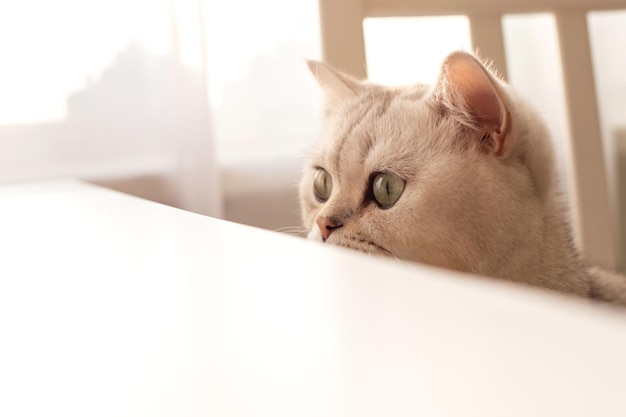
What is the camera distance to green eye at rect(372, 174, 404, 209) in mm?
688

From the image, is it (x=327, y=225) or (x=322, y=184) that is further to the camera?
(x=322, y=184)

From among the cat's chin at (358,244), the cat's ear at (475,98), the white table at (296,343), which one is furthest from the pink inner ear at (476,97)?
the white table at (296,343)

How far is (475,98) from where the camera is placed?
A: 0.68 metres

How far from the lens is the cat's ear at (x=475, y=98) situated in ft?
2.14

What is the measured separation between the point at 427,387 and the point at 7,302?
→ 230mm

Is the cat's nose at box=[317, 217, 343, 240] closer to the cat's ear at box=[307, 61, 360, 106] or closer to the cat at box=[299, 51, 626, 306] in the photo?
the cat at box=[299, 51, 626, 306]

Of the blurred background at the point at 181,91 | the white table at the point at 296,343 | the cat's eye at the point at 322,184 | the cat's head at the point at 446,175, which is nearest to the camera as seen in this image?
the white table at the point at 296,343

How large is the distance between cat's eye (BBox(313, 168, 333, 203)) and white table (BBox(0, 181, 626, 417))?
45 centimetres

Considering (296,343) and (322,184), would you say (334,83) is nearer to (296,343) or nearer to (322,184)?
(322,184)

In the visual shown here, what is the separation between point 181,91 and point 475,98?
0.68 m

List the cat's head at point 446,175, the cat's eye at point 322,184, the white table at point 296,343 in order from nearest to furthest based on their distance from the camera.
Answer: the white table at point 296,343 < the cat's head at point 446,175 < the cat's eye at point 322,184

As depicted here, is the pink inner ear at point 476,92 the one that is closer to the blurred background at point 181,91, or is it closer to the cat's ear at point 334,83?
the cat's ear at point 334,83

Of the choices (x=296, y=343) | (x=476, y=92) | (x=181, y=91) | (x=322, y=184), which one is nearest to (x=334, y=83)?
(x=322, y=184)

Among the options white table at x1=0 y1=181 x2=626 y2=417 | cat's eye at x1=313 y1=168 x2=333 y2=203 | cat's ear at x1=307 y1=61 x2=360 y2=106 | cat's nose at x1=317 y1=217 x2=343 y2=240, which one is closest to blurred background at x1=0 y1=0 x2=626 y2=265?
cat's ear at x1=307 y1=61 x2=360 y2=106
